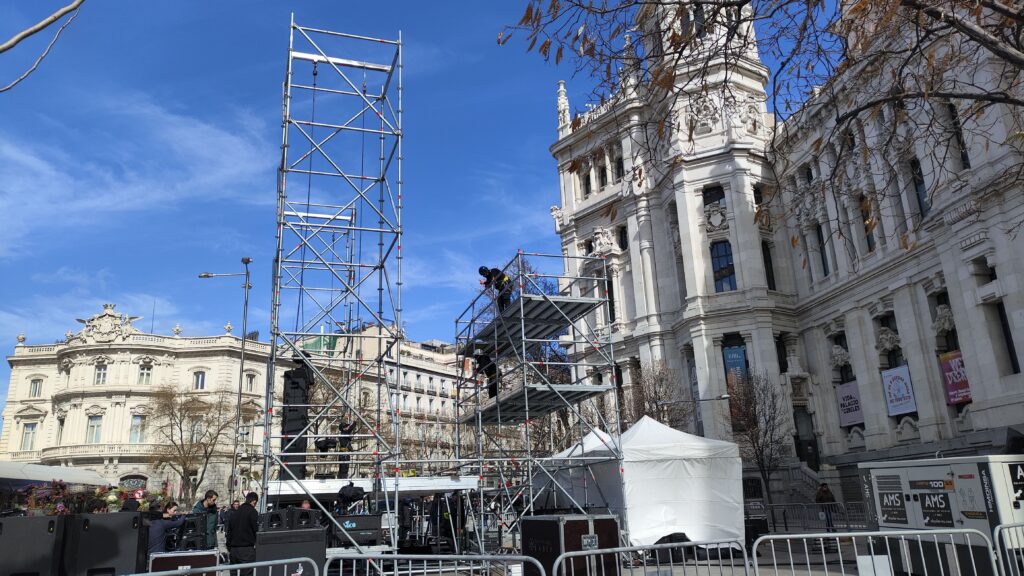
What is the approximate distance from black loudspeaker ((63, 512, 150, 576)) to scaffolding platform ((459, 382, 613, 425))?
10292 millimetres

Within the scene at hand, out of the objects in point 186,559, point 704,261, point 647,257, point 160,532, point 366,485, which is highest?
point 647,257

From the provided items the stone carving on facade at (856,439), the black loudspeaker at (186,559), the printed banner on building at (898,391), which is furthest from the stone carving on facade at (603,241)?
the black loudspeaker at (186,559)

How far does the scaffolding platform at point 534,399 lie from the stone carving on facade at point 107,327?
172 ft

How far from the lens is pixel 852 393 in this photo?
3494cm

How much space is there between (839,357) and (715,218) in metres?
10.0

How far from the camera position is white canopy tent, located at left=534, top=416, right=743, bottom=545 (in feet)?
58.5

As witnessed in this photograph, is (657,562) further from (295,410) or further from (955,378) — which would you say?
(955,378)

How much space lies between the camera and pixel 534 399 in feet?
63.9

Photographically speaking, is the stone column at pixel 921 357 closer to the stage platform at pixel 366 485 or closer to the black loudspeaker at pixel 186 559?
the stage platform at pixel 366 485

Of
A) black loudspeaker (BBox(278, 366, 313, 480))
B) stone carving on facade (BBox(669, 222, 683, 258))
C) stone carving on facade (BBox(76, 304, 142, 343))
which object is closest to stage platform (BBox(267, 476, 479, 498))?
black loudspeaker (BBox(278, 366, 313, 480))

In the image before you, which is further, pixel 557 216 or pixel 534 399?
pixel 557 216

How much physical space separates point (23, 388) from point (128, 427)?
12.8 meters

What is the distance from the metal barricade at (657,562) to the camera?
7.40m

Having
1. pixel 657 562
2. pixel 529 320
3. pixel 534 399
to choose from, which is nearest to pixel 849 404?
pixel 534 399
